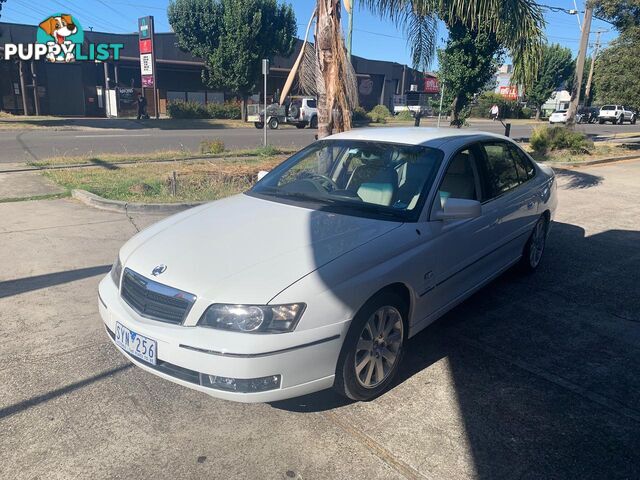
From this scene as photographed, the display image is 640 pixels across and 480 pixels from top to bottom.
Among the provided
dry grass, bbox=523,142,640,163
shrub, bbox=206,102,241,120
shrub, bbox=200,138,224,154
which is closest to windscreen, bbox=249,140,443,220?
shrub, bbox=200,138,224,154

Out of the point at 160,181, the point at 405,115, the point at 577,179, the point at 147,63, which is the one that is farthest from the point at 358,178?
the point at 405,115

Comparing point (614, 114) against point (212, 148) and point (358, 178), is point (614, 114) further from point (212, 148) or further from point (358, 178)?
point (358, 178)

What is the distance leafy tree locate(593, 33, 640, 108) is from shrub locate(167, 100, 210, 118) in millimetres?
25323

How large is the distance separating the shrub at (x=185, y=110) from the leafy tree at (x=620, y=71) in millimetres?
25323

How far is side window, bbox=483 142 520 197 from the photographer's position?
4523mm

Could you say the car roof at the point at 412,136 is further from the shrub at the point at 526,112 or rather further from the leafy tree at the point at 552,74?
the shrub at the point at 526,112

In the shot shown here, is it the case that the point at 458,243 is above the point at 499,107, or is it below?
below

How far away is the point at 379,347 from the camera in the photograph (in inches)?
127

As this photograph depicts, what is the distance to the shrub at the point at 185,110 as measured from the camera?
1373 inches

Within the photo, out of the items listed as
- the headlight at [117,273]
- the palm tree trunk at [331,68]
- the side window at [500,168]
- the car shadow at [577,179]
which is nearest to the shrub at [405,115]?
the car shadow at [577,179]

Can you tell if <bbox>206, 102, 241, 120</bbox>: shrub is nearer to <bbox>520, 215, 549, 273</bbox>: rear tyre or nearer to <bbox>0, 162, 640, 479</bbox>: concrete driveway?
<bbox>0, 162, 640, 479</bbox>: concrete driveway

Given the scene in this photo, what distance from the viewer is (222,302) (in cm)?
269

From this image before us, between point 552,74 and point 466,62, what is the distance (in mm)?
44855

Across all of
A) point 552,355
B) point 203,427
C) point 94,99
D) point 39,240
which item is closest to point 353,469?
point 203,427
